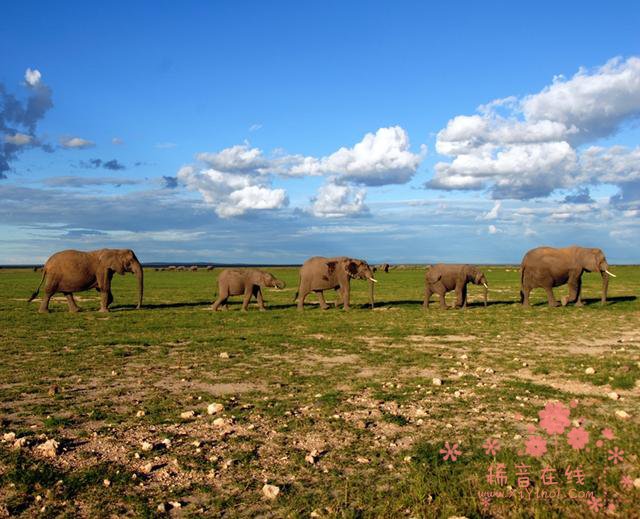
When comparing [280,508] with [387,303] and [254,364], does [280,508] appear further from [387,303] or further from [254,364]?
[387,303]

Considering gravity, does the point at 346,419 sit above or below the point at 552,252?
below

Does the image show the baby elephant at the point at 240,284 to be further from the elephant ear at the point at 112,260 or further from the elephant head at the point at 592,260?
the elephant head at the point at 592,260

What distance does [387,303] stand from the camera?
3005 centimetres

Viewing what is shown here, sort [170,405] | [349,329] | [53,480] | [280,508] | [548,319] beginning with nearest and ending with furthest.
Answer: [280,508]
[53,480]
[170,405]
[349,329]
[548,319]

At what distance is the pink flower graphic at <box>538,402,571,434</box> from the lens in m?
7.34

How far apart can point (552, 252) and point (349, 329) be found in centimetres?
1381

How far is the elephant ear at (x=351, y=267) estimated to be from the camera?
84.9 feet

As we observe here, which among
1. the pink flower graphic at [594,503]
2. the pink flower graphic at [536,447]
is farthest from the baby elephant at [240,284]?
Answer: the pink flower graphic at [594,503]

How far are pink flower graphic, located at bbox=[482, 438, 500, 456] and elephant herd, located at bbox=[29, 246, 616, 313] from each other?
60.8ft

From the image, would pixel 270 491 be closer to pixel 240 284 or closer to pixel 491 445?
pixel 491 445

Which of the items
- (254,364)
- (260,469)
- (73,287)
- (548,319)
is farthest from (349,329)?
(73,287)

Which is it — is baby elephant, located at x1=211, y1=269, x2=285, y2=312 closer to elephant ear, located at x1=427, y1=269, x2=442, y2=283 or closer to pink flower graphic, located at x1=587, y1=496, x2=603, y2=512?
A: elephant ear, located at x1=427, y1=269, x2=442, y2=283

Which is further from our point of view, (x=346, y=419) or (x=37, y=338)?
(x=37, y=338)

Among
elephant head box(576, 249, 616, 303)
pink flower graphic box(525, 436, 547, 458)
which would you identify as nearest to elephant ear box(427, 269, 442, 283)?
elephant head box(576, 249, 616, 303)
